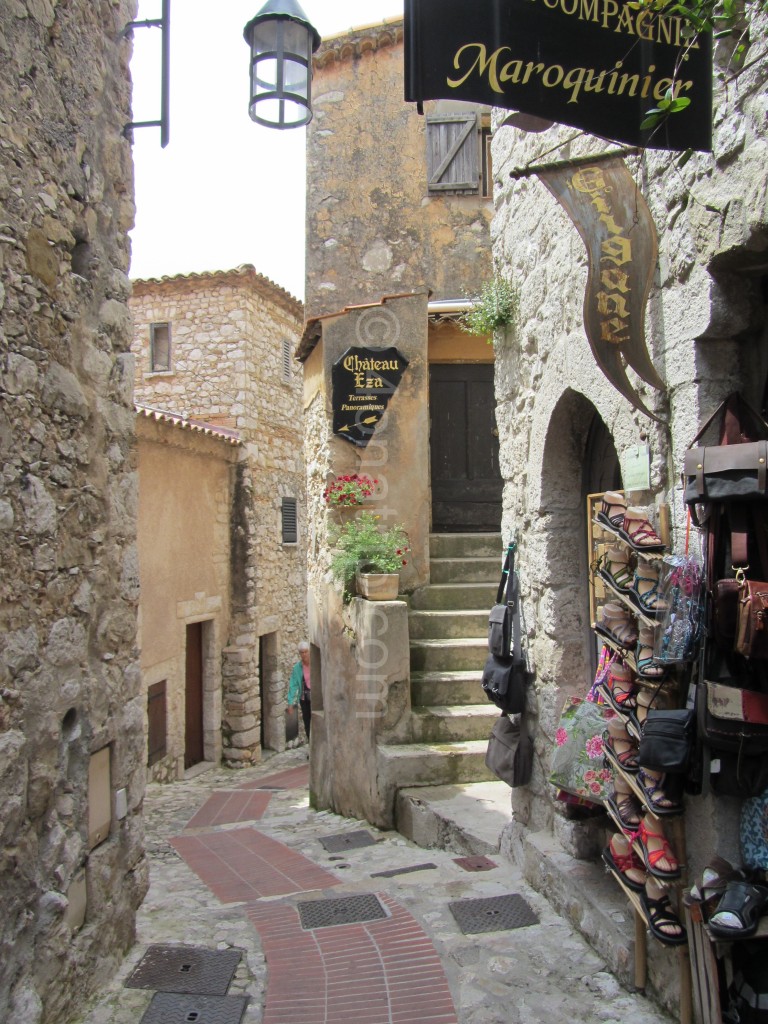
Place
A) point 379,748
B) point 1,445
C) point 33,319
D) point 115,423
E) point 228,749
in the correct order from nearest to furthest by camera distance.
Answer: point 1,445 → point 33,319 → point 115,423 → point 379,748 → point 228,749

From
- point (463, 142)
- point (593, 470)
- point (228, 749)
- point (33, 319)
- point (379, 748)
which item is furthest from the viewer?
point (228, 749)

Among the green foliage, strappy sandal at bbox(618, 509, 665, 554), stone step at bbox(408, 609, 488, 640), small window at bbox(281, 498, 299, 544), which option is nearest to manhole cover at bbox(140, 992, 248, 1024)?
strappy sandal at bbox(618, 509, 665, 554)

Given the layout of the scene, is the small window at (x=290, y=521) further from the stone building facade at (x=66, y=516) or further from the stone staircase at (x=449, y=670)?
the stone building facade at (x=66, y=516)

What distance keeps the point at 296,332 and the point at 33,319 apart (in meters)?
12.9

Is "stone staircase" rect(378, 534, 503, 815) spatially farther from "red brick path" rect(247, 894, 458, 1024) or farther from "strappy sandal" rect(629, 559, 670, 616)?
"strappy sandal" rect(629, 559, 670, 616)

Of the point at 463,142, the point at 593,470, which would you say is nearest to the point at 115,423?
the point at 593,470

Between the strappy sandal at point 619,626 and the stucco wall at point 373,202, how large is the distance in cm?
774

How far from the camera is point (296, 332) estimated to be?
52.2 feet

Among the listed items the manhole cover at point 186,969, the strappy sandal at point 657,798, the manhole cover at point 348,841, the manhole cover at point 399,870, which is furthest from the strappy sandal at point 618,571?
the manhole cover at point 348,841

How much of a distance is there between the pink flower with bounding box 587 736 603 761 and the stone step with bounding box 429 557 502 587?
15.6ft

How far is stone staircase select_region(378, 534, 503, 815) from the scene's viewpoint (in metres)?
6.42

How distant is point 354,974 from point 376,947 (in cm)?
23

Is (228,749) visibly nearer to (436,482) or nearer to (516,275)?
(436,482)

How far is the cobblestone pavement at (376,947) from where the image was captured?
129 inches
